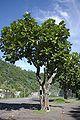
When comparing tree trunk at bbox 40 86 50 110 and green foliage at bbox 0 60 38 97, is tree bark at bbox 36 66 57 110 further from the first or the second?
green foliage at bbox 0 60 38 97

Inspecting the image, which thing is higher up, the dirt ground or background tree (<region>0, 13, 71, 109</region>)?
background tree (<region>0, 13, 71, 109</region>)

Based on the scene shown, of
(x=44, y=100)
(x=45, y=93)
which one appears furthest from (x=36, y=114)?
(x=45, y=93)

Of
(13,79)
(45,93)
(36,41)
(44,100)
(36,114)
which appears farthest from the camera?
(13,79)

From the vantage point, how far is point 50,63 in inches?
1508

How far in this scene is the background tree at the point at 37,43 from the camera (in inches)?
1380

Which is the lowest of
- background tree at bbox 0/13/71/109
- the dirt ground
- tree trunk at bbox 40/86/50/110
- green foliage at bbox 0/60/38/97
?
the dirt ground

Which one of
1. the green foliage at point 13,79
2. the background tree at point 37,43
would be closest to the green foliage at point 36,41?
the background tree at point 37,43

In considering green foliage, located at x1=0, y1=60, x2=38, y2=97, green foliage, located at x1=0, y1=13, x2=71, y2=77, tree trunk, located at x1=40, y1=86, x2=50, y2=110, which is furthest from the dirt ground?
green foliage, located at x1=0, y1=60, x2=38, y2=97

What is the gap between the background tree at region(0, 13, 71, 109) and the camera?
115 feet

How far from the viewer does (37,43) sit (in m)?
35.4

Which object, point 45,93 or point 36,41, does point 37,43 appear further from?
point 45,93

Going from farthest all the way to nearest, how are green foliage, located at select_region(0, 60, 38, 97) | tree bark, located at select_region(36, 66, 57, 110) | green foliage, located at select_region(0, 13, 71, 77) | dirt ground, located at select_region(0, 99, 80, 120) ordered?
1. green foliage, located at select_region(0, 60, 38, 97)
2. tree bark, located at select_region(36, 66, 57, 110)
3. green foliage, located at select_region(0, 13, 71, 77)
4. dirt ground, located at select_region(0, 99, 80, 120)

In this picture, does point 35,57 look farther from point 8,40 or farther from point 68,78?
point 68,78

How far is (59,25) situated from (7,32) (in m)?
6.94
